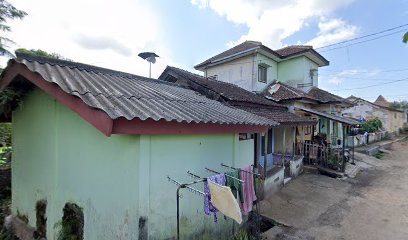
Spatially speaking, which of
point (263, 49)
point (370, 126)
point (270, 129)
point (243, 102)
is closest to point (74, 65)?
point (243, 102)

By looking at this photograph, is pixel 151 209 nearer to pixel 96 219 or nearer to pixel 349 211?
pixel 96 219

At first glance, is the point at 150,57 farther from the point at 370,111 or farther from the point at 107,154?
the point at 370,111

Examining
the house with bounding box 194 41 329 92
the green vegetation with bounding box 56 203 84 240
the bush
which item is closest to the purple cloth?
the green vegetation with bounding box 56 203 84 240

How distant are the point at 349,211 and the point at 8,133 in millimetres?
14820

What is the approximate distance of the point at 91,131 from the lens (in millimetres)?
4613

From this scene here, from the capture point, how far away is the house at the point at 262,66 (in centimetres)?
1683

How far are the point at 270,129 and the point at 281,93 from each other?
4095 millimetres

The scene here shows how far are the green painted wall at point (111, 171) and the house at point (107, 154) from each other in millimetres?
18

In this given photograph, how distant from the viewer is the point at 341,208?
9.09 metres

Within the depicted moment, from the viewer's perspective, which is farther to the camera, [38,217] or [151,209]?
[38,217]

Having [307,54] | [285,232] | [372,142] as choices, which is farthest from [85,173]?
[372,142]

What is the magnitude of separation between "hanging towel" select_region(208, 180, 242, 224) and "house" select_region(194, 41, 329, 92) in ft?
44.6

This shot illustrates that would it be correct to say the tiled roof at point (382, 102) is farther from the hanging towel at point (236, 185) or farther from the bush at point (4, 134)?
the bush at point (4, 134)

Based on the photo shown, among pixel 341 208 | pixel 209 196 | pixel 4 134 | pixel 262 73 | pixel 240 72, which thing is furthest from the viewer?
pixel 262 73
